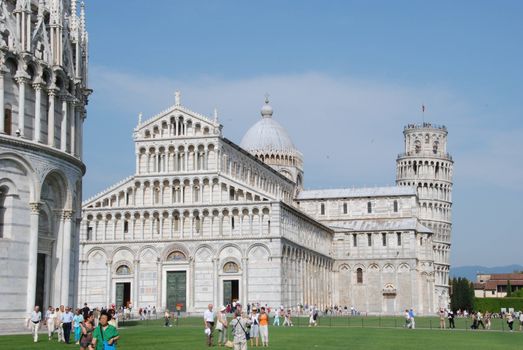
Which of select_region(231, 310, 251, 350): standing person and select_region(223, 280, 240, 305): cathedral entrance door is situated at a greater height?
select_region(223, 280, 240, 305): cathedral entrance door

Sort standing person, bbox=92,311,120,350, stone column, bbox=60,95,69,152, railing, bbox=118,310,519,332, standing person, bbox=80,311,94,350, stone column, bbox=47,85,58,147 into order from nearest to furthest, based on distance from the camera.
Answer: standing person, bbox=92,311,120,350 → standing person, bbox=80,311,94,350 → stone column, bbox=47,85,58,147 → stone column, bbox=60,95,69,152 → railing, bbox=118,310,519,332

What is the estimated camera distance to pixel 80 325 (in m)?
25.3

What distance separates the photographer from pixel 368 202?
104688 millimetres

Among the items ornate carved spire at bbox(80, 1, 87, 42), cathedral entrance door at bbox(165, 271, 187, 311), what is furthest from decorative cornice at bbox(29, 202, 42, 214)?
cathedral entrance door at bbox(165, 271, 187, 311)

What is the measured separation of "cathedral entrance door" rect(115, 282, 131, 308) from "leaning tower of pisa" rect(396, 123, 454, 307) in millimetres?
52706

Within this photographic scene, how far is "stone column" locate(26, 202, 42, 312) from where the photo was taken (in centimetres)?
3866

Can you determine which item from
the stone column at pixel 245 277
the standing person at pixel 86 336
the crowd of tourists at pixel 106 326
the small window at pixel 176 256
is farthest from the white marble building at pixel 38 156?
the small window at pixel 176 256

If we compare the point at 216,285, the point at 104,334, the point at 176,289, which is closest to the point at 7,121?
the point at 104,334

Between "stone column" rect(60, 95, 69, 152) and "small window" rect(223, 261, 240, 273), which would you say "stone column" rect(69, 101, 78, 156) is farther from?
"small window" rect(223, 261, 240, 273)

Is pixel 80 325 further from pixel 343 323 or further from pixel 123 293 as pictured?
pixel 123 293

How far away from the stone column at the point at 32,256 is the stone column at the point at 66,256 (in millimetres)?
2480

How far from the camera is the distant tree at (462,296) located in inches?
4614

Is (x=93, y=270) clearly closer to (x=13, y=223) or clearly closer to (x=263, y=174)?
(x=263, y=174)

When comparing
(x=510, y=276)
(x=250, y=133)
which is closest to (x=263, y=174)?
(x=250, y=133)
